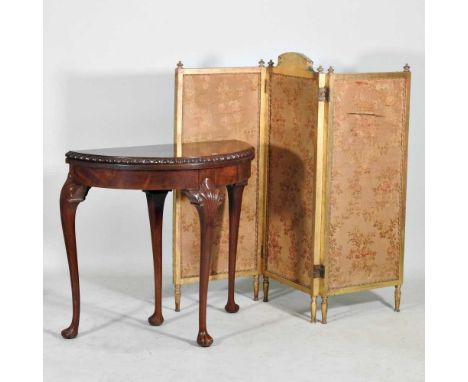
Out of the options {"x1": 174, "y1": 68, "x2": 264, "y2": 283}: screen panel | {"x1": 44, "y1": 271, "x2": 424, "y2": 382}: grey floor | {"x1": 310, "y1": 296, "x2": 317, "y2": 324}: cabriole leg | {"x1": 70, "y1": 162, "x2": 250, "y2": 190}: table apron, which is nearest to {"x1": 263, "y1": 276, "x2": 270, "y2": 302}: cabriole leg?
{"x1": 44, "y1": 271, "x2": 424, "y2": 382}: grey floor

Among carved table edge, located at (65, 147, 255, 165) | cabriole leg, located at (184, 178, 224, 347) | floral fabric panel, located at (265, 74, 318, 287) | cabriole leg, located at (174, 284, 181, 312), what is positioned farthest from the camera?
cabriole leg, located at (174, 284, 181, 312)

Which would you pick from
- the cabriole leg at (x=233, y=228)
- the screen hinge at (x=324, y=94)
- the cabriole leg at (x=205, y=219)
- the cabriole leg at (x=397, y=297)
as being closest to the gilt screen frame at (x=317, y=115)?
the screen hinge at (x=324, y=94)

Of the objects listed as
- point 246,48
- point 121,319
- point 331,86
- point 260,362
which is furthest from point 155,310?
point 246,48

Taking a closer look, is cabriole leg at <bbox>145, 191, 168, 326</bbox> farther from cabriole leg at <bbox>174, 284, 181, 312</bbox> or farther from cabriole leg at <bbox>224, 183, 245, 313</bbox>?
cabriole leg at <bbox>224, 183, 245, 313</bbox>

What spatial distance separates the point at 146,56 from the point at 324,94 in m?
1.57

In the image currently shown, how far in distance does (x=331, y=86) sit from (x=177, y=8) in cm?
153

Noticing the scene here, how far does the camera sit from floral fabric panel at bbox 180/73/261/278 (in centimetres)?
537

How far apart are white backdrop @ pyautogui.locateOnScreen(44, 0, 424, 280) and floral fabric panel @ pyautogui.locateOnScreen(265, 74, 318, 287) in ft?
3.19

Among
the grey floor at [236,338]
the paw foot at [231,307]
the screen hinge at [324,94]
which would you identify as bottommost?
the grey floor at [236,338]

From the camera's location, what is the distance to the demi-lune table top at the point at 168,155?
467cm

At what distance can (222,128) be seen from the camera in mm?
5461

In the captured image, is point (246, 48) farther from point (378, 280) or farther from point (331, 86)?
point (378, 280)

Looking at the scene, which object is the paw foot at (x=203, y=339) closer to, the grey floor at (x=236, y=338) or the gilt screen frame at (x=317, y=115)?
the grey floor at (x=236, y=338)

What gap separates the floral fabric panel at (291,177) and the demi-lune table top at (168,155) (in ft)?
1.00
